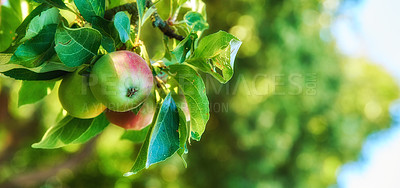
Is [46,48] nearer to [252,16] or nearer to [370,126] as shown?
[252,16]

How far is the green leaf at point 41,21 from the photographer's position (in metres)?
0.62

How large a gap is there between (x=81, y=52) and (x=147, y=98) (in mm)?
161

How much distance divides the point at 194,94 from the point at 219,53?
9 cm

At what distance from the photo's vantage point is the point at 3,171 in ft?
19.4

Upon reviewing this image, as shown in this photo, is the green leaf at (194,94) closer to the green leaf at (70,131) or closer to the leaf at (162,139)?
the leaf at (162,139)

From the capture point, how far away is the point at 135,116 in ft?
2.54

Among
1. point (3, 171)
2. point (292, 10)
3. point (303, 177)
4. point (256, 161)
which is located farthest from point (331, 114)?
point (3, 171)

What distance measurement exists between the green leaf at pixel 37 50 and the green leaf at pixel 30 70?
0.04 ft

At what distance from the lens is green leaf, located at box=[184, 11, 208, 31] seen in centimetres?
89

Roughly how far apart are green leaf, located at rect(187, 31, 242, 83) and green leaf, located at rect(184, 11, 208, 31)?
177mm

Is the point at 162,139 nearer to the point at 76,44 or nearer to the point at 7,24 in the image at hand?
the point at 76,44

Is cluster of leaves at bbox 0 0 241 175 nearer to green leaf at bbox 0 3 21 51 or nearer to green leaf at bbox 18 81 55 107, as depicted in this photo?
green leaf at bbox 18 81 55 107

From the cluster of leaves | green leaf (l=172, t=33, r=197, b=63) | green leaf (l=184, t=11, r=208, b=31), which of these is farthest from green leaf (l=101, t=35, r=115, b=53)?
green leaf (l=184, t=11, r=208, b=31)

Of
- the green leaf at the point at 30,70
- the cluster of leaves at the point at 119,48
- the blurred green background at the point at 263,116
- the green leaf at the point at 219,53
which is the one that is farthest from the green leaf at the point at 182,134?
the blurred green background at the point at 263,116
